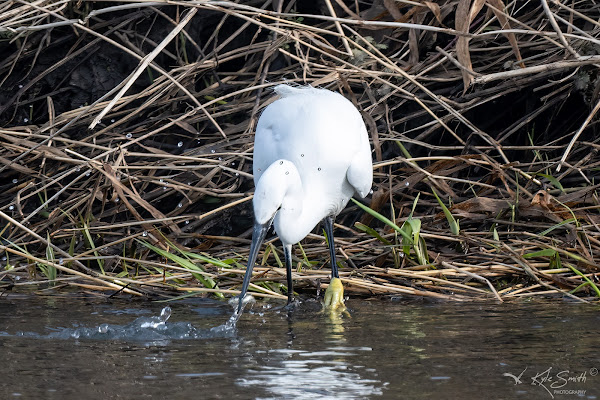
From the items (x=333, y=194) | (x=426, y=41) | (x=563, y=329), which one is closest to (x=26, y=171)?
(x=333, y=194)

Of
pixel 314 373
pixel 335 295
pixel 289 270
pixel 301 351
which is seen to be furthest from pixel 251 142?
pixel 314 373

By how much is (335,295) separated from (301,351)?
90 centimetres

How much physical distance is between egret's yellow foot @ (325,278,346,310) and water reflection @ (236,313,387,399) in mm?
633

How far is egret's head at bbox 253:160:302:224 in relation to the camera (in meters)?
3.70

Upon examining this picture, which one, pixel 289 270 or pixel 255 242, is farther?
pixel 289 270

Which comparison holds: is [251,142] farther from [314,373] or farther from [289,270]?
Result: [314,373]

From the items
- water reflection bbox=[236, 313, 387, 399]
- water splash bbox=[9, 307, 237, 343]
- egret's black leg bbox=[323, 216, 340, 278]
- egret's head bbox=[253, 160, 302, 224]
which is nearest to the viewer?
water reflection bbox=[236, 313, 387, 399]

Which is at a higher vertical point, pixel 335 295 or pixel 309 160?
pixel 309 160

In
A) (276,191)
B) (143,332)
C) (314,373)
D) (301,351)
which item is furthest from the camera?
(276,191)

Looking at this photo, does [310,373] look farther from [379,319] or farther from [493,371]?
[379,319]

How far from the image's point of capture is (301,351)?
10.2 ft
